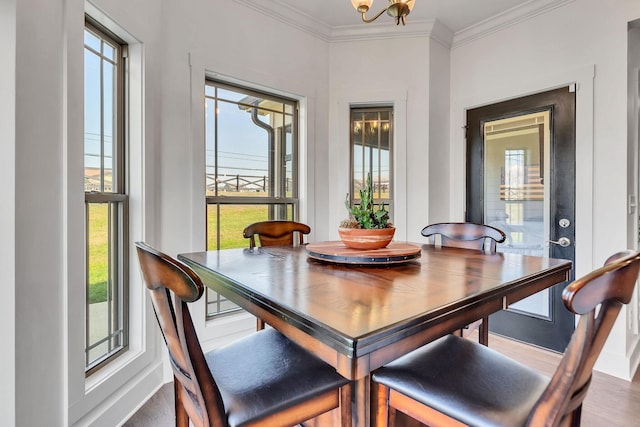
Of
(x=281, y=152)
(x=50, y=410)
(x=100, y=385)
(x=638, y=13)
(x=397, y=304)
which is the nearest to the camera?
(x=397, y=304)

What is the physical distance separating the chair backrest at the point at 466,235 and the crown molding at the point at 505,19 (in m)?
1.99

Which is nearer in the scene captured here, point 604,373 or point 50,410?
point 50,410

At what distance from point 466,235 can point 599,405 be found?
1.25m

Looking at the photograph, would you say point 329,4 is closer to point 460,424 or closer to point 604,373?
point 460,424

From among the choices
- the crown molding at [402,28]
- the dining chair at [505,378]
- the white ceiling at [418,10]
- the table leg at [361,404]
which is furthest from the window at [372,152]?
the table leg at [361,404]

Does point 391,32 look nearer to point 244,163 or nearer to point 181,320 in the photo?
point 244,163

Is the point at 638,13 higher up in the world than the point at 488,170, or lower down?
higher up

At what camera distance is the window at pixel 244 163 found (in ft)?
8.65

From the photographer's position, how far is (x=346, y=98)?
3.20 metres

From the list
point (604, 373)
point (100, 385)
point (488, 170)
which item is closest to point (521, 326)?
point (604, 373)

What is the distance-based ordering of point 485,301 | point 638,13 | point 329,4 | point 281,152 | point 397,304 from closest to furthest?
point 397,304 → point 485,301 → point 638,13 → point 329,4 → point 281,152

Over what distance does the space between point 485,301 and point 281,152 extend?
2.35 meters
